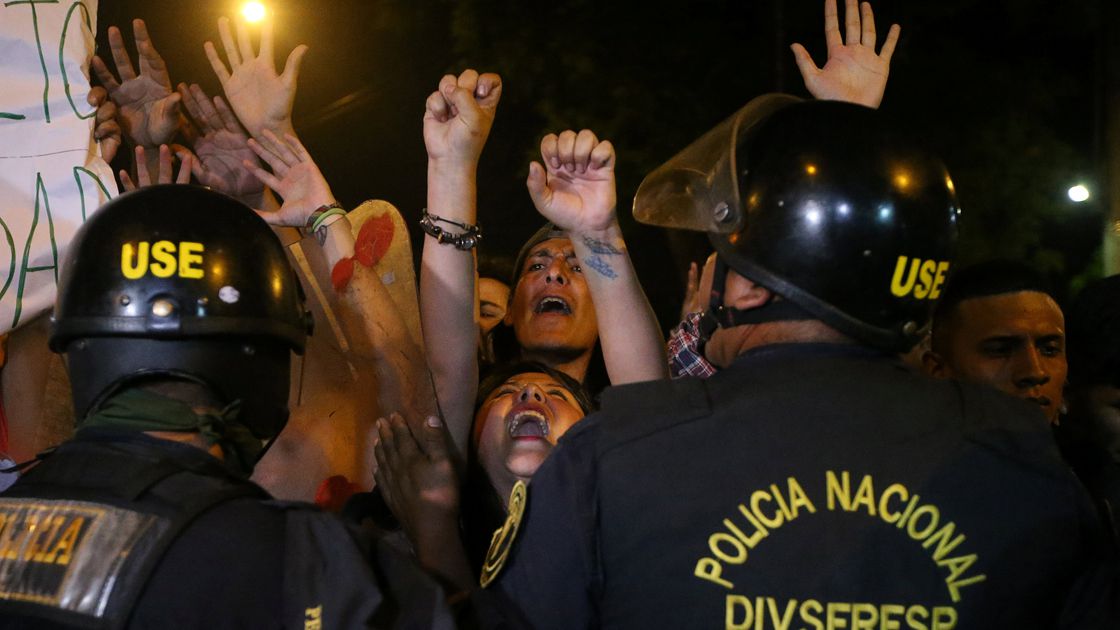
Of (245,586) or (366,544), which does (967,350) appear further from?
(245,586)

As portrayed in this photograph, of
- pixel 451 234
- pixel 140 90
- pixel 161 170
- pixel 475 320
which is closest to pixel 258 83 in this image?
pixel 140 90

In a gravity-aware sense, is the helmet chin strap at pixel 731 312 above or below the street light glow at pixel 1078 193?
below

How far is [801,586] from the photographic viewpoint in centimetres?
220

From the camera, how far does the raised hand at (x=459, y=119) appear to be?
3.65 m

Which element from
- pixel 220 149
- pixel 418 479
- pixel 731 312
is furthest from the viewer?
pixel 220 149

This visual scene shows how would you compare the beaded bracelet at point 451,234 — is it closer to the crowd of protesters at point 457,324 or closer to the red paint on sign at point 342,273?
the crowd of protesters at point 457,324

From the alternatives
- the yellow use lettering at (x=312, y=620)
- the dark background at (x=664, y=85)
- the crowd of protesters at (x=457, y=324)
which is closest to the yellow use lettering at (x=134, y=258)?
the yellow use lettering at (x=312, y=620)

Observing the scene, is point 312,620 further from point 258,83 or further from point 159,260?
point 258,83

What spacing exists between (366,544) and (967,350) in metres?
2.44

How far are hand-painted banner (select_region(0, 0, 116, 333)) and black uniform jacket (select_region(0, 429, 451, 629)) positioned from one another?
150 cm

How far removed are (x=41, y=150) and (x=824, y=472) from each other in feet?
8.93

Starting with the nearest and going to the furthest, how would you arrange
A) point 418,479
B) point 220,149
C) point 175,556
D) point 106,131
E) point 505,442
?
point 175,556 < point 418,479 < point 505,442 < point 106,131 < point 220,149

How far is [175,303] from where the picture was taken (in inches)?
93.5

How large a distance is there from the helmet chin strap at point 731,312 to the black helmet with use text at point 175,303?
0.93 m
